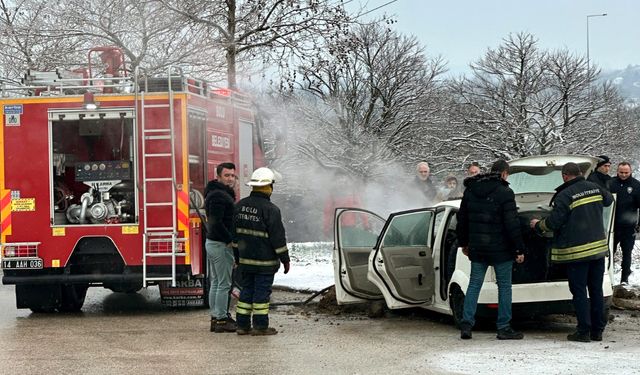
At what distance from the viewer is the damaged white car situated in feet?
26.9

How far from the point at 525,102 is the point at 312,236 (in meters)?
9.94

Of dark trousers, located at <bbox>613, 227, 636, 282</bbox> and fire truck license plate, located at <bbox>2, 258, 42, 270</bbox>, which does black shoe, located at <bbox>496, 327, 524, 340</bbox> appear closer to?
dark trousers, located at <bbox>613, 227, 636, 282</bbox>

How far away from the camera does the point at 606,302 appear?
27.3 feet

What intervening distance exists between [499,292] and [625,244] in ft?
14.6

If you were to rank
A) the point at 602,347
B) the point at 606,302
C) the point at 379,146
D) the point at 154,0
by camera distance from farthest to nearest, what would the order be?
the point at 379,146, the point at 154,0, the point at 606,302, the point at 602,347

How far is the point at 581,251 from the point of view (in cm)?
779

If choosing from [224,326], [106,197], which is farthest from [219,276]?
[106,197]

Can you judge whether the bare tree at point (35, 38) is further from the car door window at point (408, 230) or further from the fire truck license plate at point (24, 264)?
the car door window at point (408, 230)

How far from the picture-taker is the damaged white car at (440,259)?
26.9 feet

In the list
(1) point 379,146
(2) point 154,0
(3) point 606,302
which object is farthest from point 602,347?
(1) point 379,146

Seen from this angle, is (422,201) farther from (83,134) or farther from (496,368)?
(496,368)

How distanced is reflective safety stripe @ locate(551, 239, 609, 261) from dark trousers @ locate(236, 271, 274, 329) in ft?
9.17

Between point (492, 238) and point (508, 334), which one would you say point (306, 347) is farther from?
point (492, 238)

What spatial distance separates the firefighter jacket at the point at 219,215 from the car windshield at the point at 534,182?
3116mm
